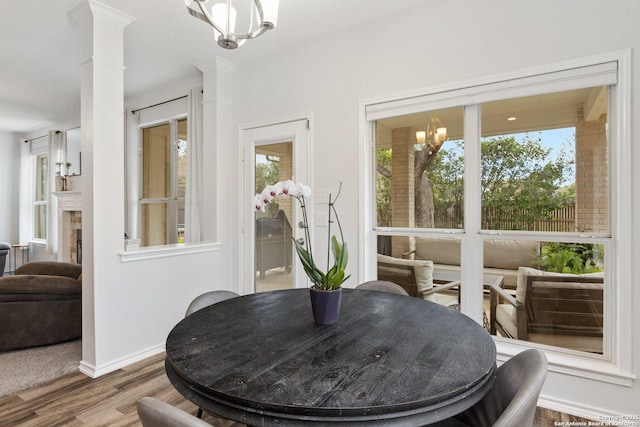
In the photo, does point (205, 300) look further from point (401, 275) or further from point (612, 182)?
point (612, 182)

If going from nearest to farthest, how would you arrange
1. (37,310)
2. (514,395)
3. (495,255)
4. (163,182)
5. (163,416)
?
(163,416) → (514,395) → (495,255) → (37,310) → (163,182)

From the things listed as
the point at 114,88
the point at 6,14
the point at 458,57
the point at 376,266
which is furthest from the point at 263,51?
the point at 376,266

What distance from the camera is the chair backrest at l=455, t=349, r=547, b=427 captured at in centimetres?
93

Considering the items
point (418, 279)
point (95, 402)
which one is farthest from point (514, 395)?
point (95, 402)

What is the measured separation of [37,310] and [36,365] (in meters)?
0.52

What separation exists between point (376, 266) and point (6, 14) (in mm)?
3635

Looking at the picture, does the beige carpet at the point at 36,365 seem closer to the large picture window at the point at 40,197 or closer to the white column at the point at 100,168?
the white column at the point at 100,168

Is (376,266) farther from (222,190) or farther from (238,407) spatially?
(238,407)

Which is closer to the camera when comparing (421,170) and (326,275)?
(326,275)

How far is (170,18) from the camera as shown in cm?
276

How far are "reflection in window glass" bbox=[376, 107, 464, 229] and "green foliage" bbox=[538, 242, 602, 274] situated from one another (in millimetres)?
573

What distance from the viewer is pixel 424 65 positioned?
2.58 meters

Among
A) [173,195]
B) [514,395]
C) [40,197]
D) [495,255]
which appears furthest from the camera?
[40,197]

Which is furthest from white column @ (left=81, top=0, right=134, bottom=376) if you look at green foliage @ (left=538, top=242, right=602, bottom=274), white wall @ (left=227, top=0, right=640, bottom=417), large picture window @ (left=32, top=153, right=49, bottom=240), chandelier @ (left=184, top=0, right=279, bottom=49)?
large picture window @ (left=32, top=153, right=49, bottom=240)
